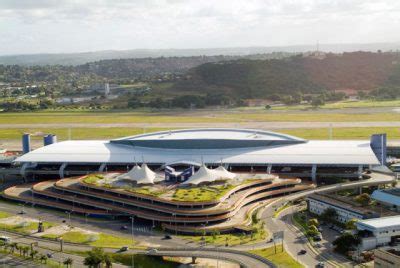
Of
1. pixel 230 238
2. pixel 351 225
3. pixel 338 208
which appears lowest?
pixel 230 238

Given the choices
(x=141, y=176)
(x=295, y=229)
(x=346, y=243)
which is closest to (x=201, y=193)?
(x=141, y=176)

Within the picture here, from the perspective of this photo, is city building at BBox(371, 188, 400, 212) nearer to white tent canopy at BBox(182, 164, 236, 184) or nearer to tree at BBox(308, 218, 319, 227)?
tree at BBox(308, 218, 319, 227)

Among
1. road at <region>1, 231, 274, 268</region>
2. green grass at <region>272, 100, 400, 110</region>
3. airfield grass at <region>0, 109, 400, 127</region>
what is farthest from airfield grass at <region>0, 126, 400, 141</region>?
road at <region>1, 231, 274, 268</region>

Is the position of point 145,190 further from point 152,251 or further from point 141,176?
point 152,251

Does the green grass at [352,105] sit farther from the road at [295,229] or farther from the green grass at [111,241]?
the green grass at [111,241]

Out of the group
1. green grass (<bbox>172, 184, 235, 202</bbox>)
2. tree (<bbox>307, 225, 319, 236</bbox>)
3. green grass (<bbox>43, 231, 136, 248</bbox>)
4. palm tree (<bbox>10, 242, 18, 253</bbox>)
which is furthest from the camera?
green grass (<bbox>172, 184, 235, 202</bbox>)

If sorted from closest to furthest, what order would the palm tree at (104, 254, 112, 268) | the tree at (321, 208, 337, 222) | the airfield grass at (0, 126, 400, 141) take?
1. the palm tree at (104, 254, 112, 268)
2. the tree at (321, 208, 337, 222)
3. the airfield grass at (0, 126, 400, 141)
